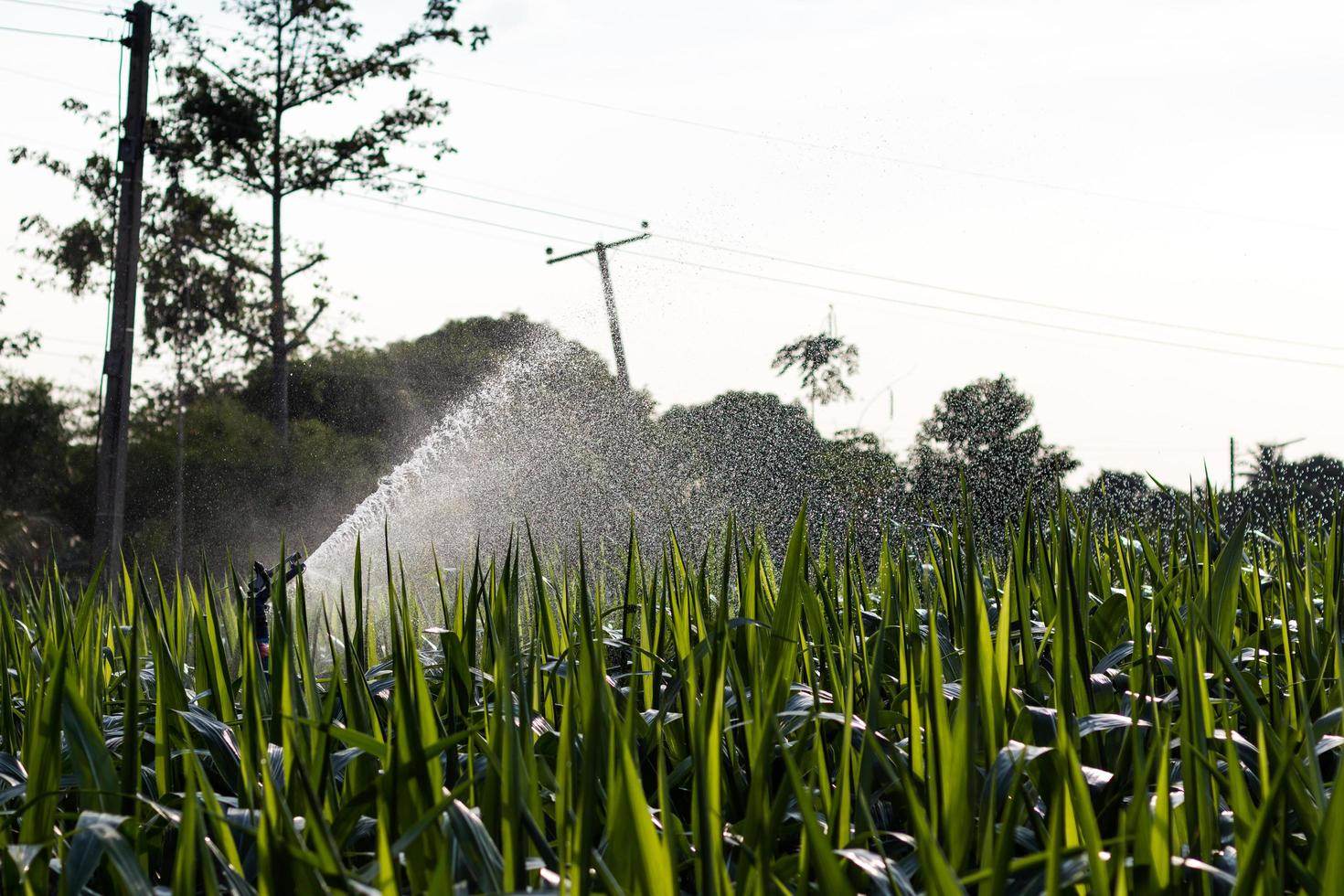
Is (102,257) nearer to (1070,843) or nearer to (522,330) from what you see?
(522,330)

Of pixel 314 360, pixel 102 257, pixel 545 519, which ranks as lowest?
pixel 545 519

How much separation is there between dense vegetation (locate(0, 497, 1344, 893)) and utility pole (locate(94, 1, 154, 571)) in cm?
1141

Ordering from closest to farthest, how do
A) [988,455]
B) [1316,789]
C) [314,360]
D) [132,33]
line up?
[1316,789] < [132,33] < [988,455] < [314,360]

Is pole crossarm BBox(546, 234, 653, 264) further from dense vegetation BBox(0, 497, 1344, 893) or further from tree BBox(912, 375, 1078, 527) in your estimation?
dense vegetation BBox(0, 497, 1344, 893)

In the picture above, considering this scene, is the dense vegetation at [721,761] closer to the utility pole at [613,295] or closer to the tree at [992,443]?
the tree at [992,443]

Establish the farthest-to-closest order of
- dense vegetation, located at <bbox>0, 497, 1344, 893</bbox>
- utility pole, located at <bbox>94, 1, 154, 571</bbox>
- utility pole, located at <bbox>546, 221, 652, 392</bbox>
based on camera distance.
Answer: utility pole, located at <bbox>546, 221, 652, 392</bbox> < utility pole, located at <bbox>94, 1, 154, 571</bbox> < dense vegetation, located at <bbox>0, 497, 1344, 893</bbox>

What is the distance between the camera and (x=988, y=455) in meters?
16.3

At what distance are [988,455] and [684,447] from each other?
419cm

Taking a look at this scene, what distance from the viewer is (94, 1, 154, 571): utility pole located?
514 inches

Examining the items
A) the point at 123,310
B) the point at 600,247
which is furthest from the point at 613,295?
the point at 123,310

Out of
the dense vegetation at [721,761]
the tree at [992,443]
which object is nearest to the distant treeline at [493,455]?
the tree at [992,443]

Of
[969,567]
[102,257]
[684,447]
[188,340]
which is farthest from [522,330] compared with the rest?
[969,567]

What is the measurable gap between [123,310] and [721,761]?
43.1 ft

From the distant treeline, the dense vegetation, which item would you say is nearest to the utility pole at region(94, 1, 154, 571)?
the distant treeline
